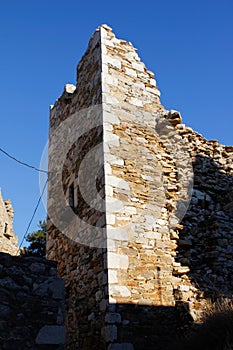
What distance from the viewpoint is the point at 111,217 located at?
20.9 ft

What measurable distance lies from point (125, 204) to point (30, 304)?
8.93ft

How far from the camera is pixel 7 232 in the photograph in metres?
14.6

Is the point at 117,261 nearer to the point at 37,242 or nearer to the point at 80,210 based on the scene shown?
the point at 80,210

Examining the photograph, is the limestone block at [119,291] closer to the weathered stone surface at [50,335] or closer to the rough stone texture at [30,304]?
the rough stone texture at [30,304]

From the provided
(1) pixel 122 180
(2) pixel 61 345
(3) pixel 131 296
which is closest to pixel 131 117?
(1) pixel 122 180

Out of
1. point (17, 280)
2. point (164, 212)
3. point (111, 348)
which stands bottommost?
point (111, 348)

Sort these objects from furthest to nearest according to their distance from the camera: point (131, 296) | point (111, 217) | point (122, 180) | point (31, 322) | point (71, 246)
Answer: point (71, 246) → point (122, 180) → point (111, 217) → point (131, 296) → point (31, 322)

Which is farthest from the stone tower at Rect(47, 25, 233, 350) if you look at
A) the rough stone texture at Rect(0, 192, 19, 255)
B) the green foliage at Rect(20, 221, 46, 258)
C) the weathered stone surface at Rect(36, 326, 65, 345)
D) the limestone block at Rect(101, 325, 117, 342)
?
the green foliage at Rect(20, 221, 46, 258)

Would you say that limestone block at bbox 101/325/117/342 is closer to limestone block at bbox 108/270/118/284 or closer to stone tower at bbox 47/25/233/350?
stone tower at bbox 47/25/233/350

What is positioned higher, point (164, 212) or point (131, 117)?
point (131, 117)

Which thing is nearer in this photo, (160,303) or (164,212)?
(160,303)

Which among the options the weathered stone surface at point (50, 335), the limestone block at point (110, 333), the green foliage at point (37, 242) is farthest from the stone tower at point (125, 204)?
the green foliage at point (37, 242)

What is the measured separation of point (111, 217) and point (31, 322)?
246 cm

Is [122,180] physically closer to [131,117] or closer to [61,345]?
[131,117]
